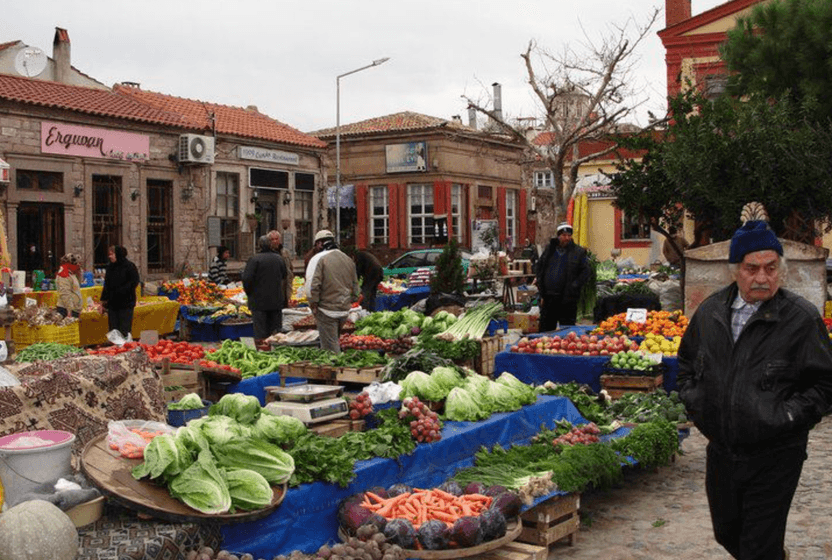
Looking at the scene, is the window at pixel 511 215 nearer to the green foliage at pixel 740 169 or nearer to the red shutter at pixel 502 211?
the red shutter at pixel 502 211

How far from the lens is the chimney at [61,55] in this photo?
969 inches

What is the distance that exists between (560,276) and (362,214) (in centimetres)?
3027

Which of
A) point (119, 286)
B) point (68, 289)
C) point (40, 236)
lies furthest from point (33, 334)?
point (40, 236)

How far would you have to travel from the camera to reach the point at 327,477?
A: 5125 millimetres

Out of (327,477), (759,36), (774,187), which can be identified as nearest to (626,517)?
(327,477)

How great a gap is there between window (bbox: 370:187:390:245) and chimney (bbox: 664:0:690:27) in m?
17.0

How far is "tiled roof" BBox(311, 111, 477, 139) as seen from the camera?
41.1m

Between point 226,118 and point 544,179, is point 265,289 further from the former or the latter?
point 544,179

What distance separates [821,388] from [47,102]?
21.0 meters

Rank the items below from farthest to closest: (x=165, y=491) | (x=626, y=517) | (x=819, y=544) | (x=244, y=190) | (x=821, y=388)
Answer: (x=244, y=190)
(x=626, y=517)
(x=819, y=544)
(x=165, y=491)
(x=821, y=388)

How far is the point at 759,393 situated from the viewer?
3.95m

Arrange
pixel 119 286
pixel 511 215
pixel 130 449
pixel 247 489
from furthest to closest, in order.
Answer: pixel 511 215 < pixel 119 286 < pixel 130 449 < pixel 247 489

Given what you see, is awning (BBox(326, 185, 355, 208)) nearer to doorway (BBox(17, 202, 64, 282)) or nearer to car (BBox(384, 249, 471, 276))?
car (BBox(384, 249, 471, 276))

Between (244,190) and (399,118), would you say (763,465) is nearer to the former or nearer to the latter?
(244,190)
